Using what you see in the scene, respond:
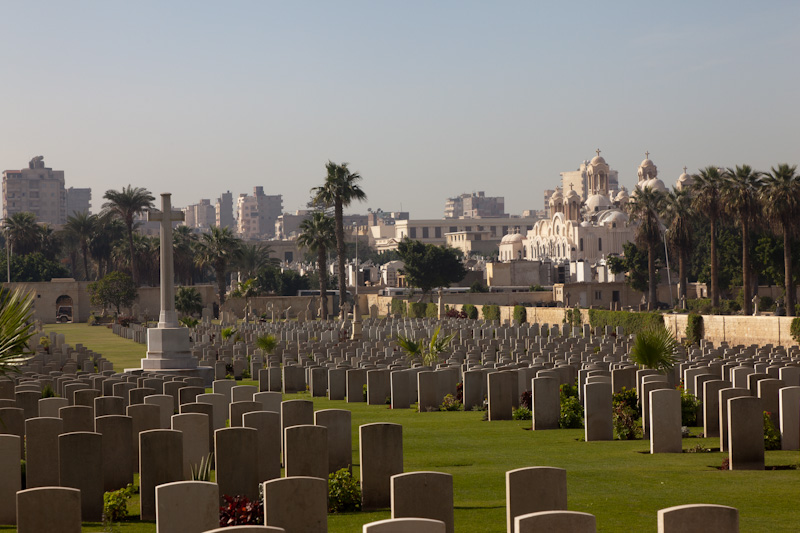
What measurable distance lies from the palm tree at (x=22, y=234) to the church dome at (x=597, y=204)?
8474 centimetres

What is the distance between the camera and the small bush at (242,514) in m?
8.86

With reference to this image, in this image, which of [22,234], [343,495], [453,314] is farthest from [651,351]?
[22,234]

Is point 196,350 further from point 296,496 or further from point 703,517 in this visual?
point 703,517

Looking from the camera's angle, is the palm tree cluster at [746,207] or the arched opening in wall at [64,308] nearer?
the palm tree cluster at [746,207]

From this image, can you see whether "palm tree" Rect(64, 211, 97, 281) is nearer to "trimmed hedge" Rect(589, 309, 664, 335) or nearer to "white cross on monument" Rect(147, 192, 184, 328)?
"trimmed hedge" Rect(589, 309, 664, 335)

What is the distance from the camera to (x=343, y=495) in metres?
10.2

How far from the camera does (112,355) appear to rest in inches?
1508

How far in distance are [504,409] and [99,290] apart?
64.8 metres

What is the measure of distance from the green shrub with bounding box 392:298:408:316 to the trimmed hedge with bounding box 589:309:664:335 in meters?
27.8

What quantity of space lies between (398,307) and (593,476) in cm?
7219

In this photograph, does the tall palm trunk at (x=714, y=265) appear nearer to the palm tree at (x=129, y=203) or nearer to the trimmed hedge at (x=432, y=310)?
the trimmed hedge at (x=432, y=310)

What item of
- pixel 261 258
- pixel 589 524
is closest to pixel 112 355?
pixel 589 524

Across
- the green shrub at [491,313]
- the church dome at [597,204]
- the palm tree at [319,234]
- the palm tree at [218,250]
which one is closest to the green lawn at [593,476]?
the green shrub at [491,313]

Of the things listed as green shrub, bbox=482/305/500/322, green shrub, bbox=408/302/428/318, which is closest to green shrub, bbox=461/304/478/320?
green shrub, bbox=482/305/500/322
